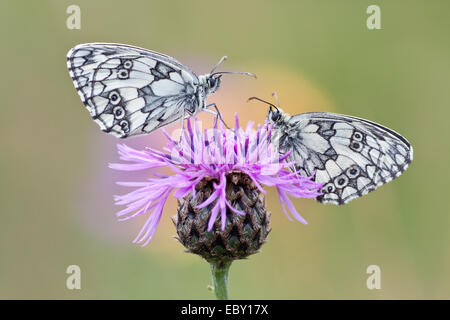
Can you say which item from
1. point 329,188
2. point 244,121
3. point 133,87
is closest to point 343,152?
point 329,188

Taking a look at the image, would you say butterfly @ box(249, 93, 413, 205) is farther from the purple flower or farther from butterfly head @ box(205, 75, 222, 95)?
butterfly head @ box(205, 75, 222, 95)

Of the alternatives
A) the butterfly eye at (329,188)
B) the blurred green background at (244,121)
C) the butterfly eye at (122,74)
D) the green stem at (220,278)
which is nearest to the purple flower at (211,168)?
the butterfly eye at (329,188)

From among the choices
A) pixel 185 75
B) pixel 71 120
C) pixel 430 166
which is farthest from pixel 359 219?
pixel 71 120

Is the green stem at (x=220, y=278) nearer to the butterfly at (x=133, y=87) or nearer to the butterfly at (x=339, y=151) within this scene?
the butterfly at (x=339, y=151)

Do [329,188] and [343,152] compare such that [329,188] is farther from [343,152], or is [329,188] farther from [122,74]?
[122,74]

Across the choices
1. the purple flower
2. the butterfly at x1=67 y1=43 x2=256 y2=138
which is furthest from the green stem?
the butterfly at x1=67 y1=43 x2=256 y2=138
